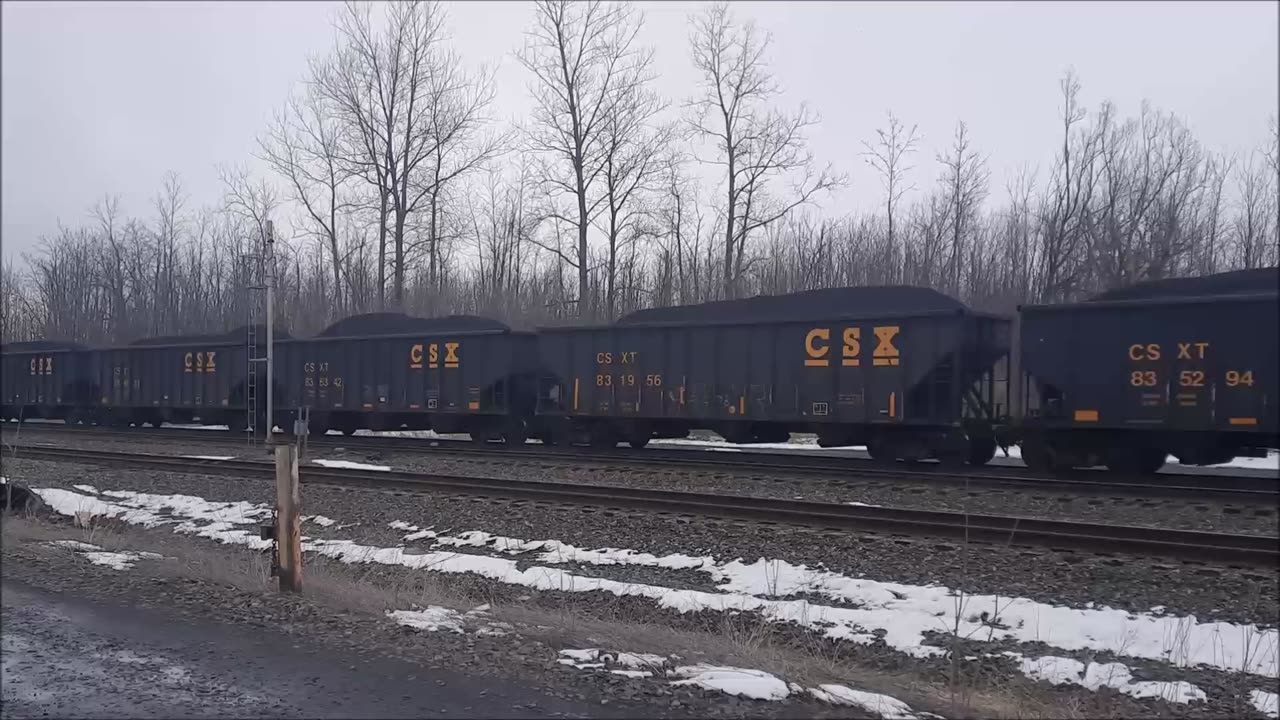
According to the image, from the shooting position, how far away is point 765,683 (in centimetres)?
554

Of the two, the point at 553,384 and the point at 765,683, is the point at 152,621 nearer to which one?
the point at 765,683

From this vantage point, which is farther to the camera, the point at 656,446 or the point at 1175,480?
the point at 656,446

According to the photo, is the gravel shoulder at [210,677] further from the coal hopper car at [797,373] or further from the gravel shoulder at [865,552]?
the coal hopper car at [797,373]

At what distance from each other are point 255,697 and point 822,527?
711 centimetres

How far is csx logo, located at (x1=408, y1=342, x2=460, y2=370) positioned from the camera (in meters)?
25.3

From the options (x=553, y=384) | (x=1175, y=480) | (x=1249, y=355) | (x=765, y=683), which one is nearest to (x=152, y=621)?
(x=765, y=683)

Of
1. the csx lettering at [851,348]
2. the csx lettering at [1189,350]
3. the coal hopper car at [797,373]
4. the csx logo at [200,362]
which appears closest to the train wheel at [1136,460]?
the csx lettering at [1189,350]

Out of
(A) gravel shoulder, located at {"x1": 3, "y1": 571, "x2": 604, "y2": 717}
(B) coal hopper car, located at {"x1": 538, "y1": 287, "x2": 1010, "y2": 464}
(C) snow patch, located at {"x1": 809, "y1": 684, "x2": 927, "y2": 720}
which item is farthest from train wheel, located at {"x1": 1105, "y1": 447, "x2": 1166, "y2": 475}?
(A) gravel shoulder, located at {"x1": 3, "y1": 571, "x2": 604, "y2": 717}

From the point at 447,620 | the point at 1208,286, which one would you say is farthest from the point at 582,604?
the point at 1208,286

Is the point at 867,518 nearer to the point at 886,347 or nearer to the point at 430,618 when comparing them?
the point at 430,618

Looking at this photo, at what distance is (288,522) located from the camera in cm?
823

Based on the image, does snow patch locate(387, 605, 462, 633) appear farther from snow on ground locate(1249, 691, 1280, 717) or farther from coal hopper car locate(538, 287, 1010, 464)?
coal hopper car locate(538, 287, 1010, 464)

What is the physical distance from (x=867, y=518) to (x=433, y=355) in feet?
55.9

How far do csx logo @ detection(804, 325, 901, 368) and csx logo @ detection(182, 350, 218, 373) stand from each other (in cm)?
2055
